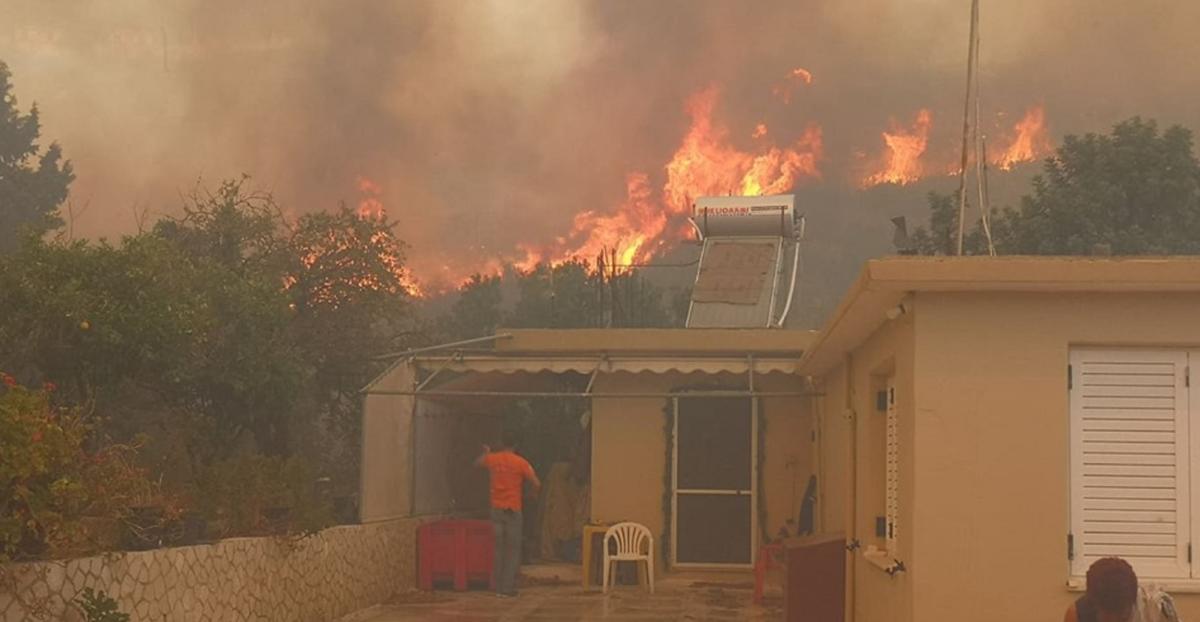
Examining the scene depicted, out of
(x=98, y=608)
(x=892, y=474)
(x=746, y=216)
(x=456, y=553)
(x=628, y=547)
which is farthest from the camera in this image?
(x=746, y=216)

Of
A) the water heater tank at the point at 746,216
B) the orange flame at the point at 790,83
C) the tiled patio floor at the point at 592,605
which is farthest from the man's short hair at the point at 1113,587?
the orange flame at the point at 790,83

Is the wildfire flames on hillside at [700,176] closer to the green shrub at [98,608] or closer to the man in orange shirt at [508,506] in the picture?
the man in orange shirt at [508,506]

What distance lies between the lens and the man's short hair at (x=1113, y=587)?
5723 mm

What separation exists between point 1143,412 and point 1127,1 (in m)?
83.8

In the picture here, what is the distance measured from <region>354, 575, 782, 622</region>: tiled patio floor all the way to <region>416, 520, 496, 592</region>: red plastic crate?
0.84 feet

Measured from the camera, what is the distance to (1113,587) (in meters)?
5.72

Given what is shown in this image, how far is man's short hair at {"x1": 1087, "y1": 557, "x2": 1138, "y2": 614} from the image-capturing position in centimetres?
572

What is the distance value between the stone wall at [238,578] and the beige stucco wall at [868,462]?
4.64 metres

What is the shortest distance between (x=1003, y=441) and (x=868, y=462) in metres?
2.79

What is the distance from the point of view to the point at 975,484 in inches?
343

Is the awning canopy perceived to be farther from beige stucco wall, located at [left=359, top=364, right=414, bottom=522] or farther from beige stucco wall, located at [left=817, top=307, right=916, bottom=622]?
beige stucco wall, located at [left=817, top=307, right=916, bottom=622]

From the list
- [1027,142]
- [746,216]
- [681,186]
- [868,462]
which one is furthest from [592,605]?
[1027,142]

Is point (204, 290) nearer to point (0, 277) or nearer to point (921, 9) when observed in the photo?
point (0, 277)

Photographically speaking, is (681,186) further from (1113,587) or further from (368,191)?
(1113,587)
